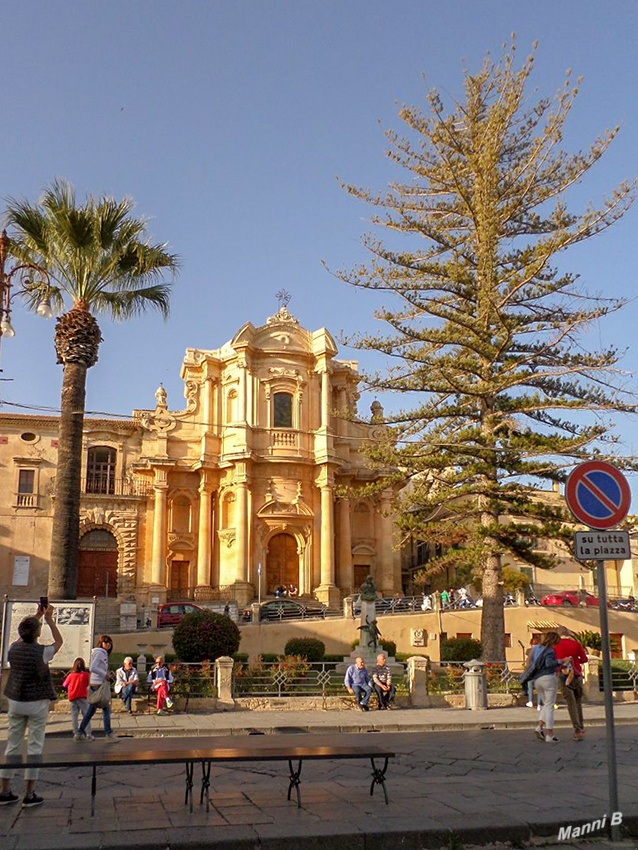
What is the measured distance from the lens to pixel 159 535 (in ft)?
133

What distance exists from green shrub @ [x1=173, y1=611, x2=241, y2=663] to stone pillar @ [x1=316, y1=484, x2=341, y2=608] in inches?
656

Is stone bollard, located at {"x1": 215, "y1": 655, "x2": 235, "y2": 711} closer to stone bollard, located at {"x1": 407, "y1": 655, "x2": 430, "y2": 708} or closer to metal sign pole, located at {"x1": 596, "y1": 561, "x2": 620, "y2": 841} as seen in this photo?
stone bollard, located at {"x1": 407, "y1": 655, "x2": 430, "y2": 708}

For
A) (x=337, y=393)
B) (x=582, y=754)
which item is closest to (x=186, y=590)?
(x=337, y=393)

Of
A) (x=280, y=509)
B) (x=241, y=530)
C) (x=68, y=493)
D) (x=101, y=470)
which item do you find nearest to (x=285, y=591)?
(x=241, y=530)

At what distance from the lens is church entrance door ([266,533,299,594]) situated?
134ft

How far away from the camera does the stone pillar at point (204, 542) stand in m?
39.5

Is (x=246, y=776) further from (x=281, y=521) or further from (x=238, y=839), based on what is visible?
(x=281, y=521)

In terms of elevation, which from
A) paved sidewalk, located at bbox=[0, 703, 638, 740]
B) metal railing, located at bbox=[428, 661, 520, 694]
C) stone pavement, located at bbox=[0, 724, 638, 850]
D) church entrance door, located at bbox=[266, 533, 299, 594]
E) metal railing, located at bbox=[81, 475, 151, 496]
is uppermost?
metal railing, located at bbox=[81, 475, 151, 496]

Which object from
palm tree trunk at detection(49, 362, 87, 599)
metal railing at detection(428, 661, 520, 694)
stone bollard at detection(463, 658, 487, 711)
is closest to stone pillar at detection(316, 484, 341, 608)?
metal railing at detection(428, 661, 520, 694)

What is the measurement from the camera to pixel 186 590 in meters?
40.5

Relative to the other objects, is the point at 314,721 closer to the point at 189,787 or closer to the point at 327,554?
the point at 189,787

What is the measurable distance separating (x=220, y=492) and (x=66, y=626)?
26.7 meters

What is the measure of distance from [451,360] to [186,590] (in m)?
22.0

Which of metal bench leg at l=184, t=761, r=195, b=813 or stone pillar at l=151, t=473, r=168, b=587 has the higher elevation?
stone pillar at l=151, t=473, r=168, b=587
